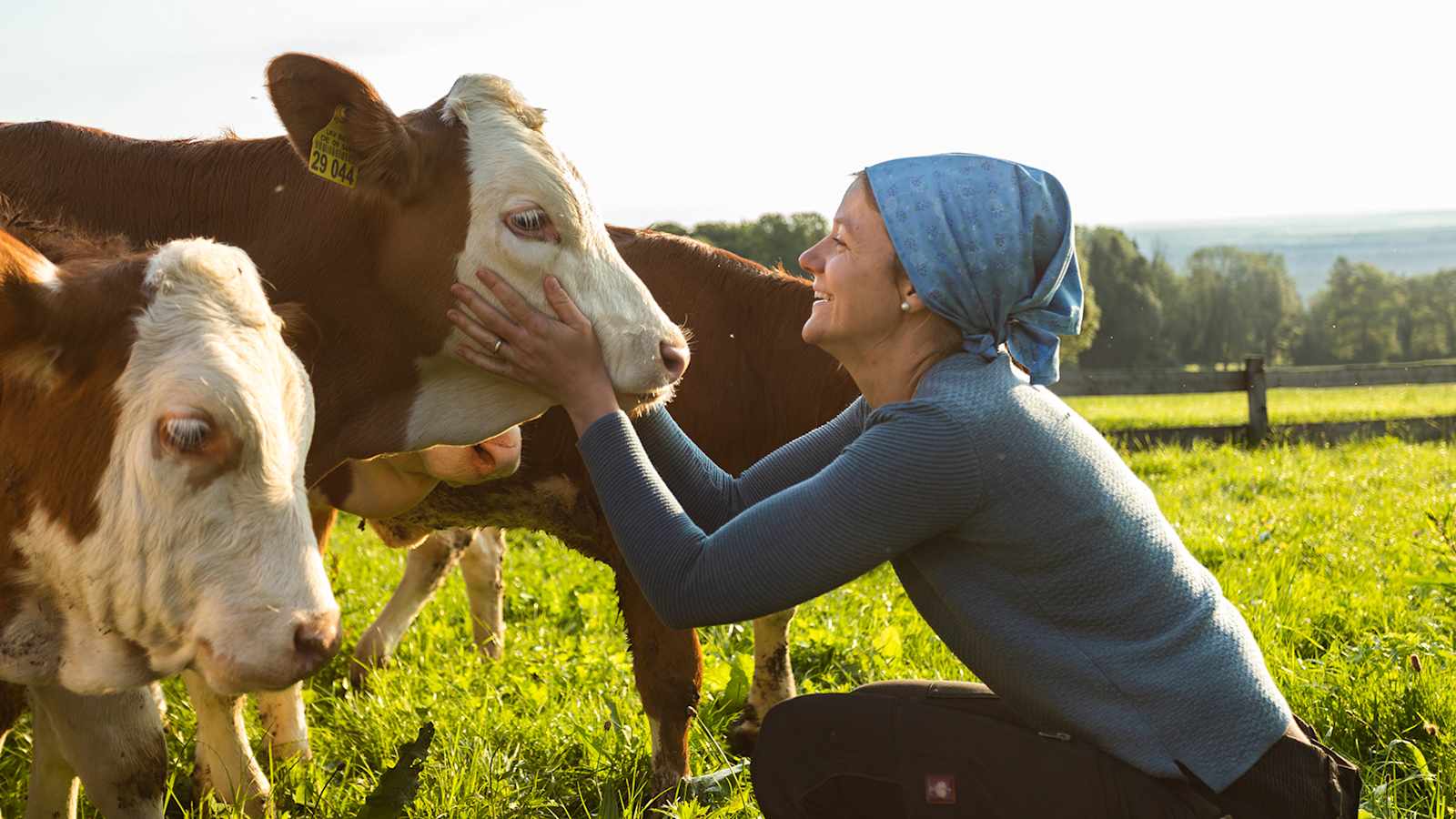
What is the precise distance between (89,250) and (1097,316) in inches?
2727

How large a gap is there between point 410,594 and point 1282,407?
23287 mm

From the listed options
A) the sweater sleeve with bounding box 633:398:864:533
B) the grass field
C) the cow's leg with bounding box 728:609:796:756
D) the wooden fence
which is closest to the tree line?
the wooden fence

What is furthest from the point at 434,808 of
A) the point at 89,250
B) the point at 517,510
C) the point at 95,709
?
the point at 89,250

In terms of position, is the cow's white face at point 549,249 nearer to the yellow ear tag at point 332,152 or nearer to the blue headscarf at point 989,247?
the yellow ear tag at point 332,152

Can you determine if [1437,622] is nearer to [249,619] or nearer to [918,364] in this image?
Result: [918,364]

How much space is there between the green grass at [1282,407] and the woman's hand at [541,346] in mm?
13955

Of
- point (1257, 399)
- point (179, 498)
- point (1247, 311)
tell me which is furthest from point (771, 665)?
point (1247, 311)

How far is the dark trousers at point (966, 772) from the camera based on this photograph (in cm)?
231

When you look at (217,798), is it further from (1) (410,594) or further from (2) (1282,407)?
(2) (1282,407)

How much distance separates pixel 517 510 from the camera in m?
4.23

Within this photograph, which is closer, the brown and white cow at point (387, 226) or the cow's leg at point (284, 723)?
the brown and white cow at point (387, 226)

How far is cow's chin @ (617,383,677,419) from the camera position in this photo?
2.95 metres

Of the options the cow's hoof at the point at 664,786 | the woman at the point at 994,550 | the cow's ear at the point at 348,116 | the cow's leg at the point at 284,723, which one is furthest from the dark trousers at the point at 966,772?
the cow's leg at the point at 284,723

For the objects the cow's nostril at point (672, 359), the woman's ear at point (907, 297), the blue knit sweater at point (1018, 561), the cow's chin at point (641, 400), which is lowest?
the blue knit sweater at point (1018, 561)
